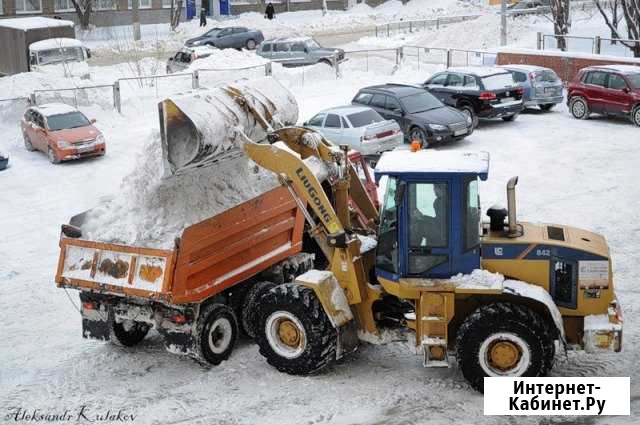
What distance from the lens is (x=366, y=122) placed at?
20.9 metres

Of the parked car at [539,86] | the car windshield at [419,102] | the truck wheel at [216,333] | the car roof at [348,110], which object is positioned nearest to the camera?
the truck wheel at [216,333]

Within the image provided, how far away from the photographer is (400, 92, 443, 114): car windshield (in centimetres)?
2245

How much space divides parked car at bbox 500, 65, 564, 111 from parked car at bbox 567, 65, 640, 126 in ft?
2.12

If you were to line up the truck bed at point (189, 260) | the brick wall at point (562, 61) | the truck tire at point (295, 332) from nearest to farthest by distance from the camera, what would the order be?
the truck tire at point (295, 332) → the truck bed at point (189, 260) → the brick wall at point (562, 61)

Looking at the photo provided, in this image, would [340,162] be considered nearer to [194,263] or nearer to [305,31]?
[194,263]

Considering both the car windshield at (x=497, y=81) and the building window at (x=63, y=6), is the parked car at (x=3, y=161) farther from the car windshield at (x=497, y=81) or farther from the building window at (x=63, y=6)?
the building window at (x=63, y=6)

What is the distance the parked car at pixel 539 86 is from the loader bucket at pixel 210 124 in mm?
15276

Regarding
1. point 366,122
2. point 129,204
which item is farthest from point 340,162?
point 366,122

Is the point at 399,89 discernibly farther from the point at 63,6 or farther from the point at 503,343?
the point at 63,6

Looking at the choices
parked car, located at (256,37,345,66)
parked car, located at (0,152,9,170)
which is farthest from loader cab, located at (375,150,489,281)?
parked car, located at (256,37,345,66)

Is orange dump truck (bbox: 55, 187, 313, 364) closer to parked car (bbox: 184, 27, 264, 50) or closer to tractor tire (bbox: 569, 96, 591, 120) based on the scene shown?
tractor tire (bbox: 569, 96, 591, 120)

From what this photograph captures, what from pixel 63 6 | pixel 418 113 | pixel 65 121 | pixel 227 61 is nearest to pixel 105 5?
pixel 63 6

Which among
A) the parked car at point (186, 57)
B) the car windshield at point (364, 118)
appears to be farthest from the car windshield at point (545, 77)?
the parked car at point (186, 57)

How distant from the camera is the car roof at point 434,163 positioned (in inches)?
350
